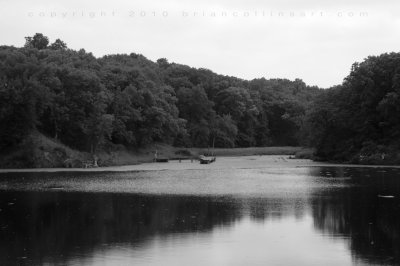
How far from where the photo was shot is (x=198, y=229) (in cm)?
2741

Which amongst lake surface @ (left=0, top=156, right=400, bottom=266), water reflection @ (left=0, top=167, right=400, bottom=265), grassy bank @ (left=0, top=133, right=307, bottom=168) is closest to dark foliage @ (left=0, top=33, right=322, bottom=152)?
grassy bank @ (left=0, top=133, right=307, bottom=168)

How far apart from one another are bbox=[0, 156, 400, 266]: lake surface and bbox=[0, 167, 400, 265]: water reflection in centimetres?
4

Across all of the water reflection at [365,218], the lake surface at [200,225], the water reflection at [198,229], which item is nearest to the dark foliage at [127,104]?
the lake surface at [200,225]

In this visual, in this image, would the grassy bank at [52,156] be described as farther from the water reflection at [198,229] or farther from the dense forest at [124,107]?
the water reflection at [198,229]

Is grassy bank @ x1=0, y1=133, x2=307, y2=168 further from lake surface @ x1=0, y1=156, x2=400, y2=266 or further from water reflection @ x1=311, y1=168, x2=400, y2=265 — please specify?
water reflection @ x1=311, y1=168, x2=400, y2=265

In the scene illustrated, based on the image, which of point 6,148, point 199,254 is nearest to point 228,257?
point 199,254

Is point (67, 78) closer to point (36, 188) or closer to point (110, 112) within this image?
point (110, 112)

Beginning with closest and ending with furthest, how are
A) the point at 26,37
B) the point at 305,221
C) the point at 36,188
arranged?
the point at 305,221 < the point at 36,188 < the point at 26,37

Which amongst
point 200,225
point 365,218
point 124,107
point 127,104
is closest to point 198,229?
point 200,225

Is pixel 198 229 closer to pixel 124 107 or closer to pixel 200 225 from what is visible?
pixel 200 225

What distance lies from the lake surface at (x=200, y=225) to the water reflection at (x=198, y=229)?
4 cm

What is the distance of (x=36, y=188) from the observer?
46.9m

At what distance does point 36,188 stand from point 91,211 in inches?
589

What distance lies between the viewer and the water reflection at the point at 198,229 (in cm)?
2139
